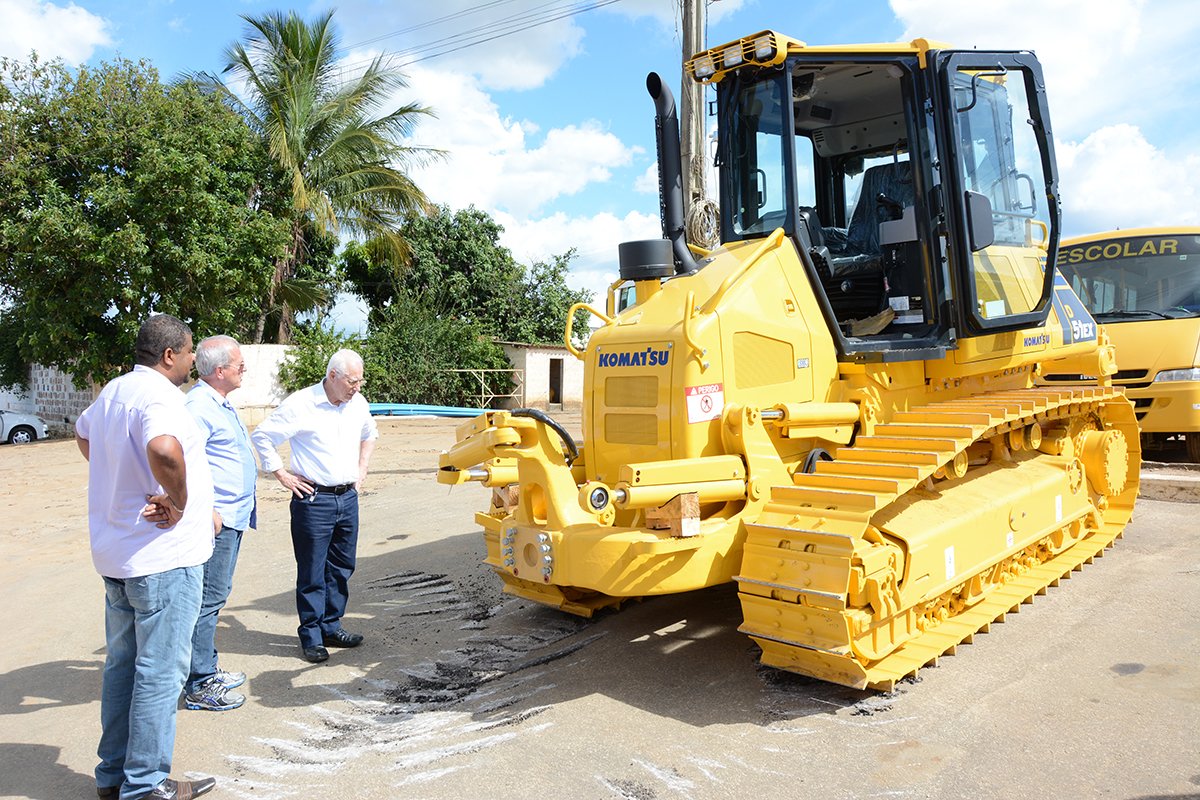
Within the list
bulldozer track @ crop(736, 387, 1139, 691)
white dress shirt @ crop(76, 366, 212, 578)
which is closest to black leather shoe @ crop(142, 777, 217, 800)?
white dress shirt @ crop(76, 366, 212, 578)

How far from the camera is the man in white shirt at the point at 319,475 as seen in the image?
5.12 m

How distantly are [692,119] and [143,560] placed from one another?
7010 millimetres

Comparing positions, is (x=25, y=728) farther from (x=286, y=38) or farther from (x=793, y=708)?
(x=286, y=38)

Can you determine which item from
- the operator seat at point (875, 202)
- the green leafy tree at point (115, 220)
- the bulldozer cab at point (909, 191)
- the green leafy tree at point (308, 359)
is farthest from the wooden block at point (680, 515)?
the green leafy tree at point (308, 359)

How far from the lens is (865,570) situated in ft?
13.1

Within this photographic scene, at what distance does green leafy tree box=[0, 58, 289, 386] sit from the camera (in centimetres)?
1658

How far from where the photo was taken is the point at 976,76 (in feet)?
18.2

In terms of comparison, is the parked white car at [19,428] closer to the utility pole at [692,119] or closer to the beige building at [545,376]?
the beige building at [545,376]

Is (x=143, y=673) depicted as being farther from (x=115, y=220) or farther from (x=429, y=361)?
(x=429, y=361)

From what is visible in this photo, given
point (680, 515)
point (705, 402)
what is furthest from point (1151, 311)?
point (680, 515)

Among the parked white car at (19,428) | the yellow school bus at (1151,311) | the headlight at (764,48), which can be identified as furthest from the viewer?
A: the parked white car at (19,428)

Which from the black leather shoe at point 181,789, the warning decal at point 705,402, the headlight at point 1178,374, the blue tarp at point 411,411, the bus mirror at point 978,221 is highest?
the bus mirror at point 978,221

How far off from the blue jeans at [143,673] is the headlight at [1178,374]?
9.03 metres

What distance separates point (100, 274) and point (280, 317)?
671cm
